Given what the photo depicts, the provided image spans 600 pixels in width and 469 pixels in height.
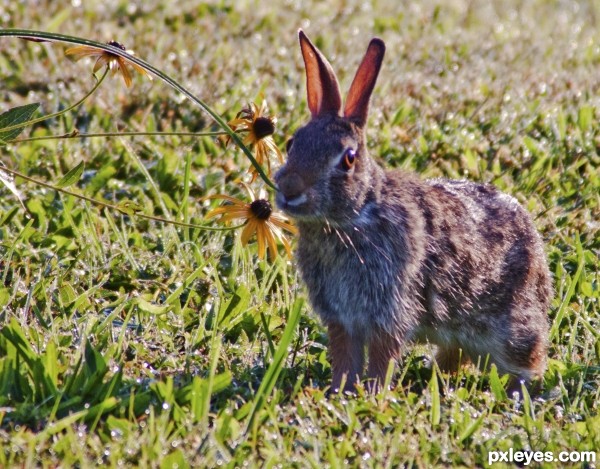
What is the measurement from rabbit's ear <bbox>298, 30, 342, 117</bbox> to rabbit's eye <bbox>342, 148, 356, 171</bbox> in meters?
0.27

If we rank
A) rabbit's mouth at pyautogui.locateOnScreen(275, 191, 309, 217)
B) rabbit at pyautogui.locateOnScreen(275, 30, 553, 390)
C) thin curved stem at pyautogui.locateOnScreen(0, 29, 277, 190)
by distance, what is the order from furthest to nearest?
1. rabbit at pyautogui.locateOnScreen(275, 30, 553, 390)
2. rabbit's mouth at pyautogui.locateOnScreen(275, 191, 309, 217)
3. thin curved stem at pyautogui.locateOnScreen(0, 29, 277, 190)

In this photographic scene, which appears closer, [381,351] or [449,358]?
[381,351]

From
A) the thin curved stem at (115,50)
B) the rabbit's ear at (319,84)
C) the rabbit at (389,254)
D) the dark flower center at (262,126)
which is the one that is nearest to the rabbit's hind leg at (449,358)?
the rabbit at (389,254)

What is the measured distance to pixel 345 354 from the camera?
14.3ft

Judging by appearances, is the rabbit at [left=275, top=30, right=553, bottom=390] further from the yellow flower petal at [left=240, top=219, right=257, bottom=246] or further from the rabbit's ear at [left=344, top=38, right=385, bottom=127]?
the yellow flower petal at [left=240, top=219, right=257, bottom=246]

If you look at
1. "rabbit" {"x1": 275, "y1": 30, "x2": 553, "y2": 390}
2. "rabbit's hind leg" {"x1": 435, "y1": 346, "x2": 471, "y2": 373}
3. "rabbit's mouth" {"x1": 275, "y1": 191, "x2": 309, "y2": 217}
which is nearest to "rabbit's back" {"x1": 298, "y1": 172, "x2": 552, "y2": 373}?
"rabbit" {"x1": 275, "y1": 30, "x2": 553, "y2": 390}

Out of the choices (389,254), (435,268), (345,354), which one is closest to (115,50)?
(389,254)

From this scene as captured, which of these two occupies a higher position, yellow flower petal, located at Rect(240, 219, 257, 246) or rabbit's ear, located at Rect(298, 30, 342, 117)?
rabbit's ear, located at Rect(298, 30, 342, 117)

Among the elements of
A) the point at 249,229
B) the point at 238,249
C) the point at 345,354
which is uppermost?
the point at 249,229

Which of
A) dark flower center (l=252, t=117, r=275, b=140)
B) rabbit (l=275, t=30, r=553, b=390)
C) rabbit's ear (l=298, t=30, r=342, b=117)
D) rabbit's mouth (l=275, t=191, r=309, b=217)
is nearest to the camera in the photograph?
rabbit's mouth (l=275, t=191, r=309, b=217)

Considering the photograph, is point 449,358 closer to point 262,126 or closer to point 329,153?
point 329,153

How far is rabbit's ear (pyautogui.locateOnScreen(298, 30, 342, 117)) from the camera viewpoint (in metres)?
4.25

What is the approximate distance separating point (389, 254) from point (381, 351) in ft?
1.35

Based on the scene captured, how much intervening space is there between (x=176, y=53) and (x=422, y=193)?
344 centimetres
